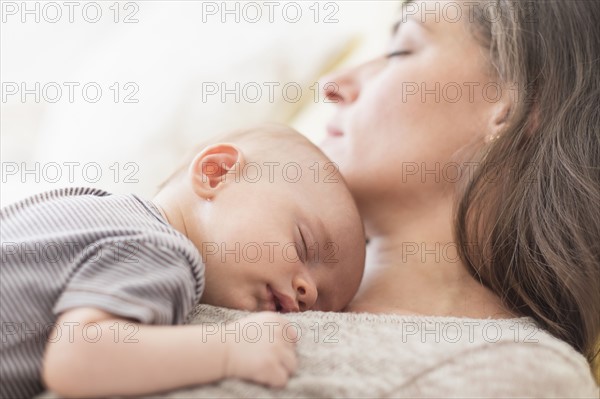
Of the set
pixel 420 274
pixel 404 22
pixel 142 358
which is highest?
pixel 404 22

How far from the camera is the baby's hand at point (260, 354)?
32.3 inches

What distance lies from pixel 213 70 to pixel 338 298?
1014 millimetres

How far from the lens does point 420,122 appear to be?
1.30 metres

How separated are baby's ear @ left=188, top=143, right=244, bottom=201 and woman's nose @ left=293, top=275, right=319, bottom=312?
0.56 feet

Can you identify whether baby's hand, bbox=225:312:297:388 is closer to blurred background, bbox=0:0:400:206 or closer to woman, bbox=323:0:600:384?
woman, bbox=323:0:600:384

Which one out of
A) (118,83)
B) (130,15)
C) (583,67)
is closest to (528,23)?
(583,67)

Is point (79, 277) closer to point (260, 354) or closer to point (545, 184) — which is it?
point (260, 354)

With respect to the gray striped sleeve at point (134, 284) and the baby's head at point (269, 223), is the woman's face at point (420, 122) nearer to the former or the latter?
the baby's head at point (269, 223)

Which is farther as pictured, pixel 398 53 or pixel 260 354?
pixel 398 53

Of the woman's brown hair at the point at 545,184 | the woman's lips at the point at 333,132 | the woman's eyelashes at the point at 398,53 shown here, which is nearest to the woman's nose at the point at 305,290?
the woman's brown hair at the point at 545,184

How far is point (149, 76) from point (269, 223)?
3.41 ft

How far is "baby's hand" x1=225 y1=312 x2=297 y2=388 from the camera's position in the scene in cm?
82

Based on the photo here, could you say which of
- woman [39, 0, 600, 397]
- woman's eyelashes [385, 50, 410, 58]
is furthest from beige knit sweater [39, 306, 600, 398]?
woman's eyelashes [385, 50, 410, 58]

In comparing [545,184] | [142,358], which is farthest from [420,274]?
[142,358]
